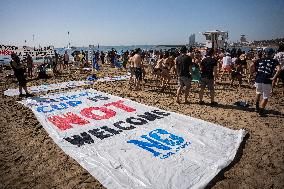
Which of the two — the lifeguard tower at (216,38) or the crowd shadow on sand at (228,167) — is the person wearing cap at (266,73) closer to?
the crowd shadow on sand at (228,167)

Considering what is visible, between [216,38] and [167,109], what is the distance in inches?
1077

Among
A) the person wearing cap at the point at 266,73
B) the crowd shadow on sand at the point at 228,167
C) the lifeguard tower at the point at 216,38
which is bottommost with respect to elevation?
the crowd shadow on sand at the point at 228,167

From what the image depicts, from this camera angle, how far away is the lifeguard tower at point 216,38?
1200 inches

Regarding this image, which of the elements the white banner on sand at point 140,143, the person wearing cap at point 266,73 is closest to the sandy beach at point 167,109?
the white banner on sand at point 140,143

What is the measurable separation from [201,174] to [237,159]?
3.58 feet

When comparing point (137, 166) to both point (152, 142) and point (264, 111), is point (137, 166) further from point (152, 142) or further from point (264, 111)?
point (264, 111)

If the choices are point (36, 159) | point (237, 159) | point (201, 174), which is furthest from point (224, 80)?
point (36, 159)

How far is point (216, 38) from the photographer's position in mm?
31891

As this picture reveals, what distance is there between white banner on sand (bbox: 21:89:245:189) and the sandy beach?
196 mm

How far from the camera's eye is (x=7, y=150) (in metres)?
5.16

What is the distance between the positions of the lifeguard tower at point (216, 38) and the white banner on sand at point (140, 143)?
2620cm

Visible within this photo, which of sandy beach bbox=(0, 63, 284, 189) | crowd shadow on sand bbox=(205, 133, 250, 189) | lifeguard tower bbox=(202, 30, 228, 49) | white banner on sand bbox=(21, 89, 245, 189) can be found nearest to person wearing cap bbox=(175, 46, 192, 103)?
sandy beach bbox=(0, 63, 284, 189)

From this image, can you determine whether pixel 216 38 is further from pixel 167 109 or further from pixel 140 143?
pixel 140 143

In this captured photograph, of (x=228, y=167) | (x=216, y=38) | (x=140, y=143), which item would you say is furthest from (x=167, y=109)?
(x=216, y=38)
